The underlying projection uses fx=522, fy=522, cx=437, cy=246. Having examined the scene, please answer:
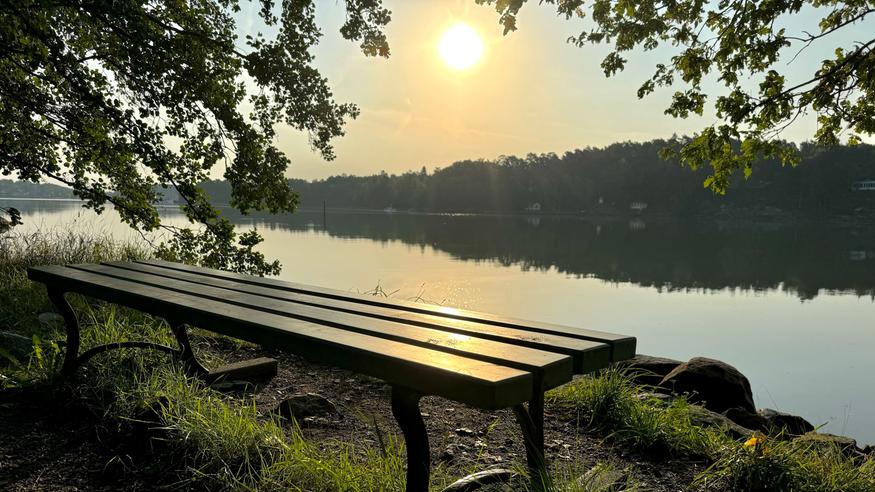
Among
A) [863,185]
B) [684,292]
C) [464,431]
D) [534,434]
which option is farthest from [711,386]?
[863,185]

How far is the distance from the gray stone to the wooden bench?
48.1 inches

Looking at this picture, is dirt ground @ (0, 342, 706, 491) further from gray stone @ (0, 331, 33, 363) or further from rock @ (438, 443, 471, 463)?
gray stone @ (0, 331, 33, 363)

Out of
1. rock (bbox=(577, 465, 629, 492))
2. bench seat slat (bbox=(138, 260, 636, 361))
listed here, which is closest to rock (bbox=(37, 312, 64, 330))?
bench seat slat (bbox=(138, 260, 636, 361))

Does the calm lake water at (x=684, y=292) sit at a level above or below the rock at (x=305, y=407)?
below

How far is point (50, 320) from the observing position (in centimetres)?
453

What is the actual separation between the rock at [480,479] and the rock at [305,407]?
1230 mm

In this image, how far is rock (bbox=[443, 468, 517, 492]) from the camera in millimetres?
1881

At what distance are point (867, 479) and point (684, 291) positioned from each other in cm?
1602

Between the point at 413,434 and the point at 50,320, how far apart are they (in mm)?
4418

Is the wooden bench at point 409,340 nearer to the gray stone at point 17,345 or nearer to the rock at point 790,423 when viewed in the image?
the gray stone at point 17,345

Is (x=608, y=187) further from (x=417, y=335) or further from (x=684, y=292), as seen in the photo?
(x=417, y=335)

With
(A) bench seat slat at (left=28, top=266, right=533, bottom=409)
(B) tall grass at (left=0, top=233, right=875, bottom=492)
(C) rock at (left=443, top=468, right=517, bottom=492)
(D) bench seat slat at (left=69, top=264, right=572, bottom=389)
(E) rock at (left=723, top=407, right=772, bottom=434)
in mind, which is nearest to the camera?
(A) bench seat slat at (left=28, top=266, right=533, bottom=409)

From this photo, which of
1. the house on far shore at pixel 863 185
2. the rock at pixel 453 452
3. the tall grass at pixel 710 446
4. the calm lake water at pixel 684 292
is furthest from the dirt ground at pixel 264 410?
the house on far shore at pixel 863 185

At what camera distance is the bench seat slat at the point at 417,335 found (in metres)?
1.39
